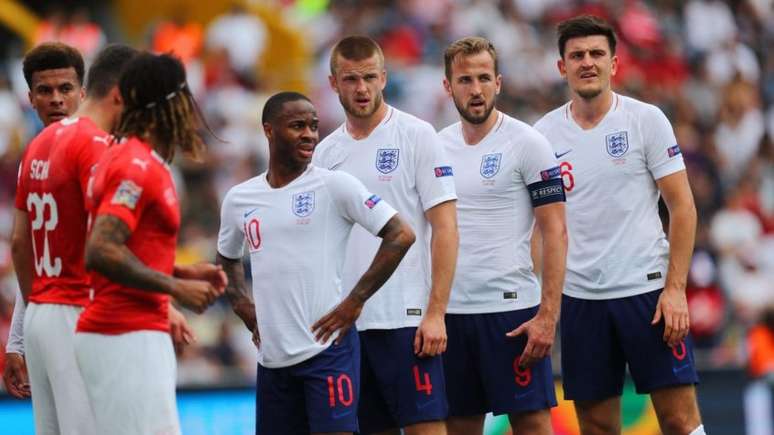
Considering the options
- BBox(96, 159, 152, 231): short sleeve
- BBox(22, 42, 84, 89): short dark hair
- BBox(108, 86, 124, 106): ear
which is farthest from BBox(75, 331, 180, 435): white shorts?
BBox(22, 42, 84, 89): short dark hair

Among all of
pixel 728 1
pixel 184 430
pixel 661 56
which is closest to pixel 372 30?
pixel 661 56

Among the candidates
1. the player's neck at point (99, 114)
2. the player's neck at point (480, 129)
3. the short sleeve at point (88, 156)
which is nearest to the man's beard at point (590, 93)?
the player's neck at point (480, 129)

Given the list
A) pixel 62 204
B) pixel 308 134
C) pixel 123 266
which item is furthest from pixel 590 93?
pixel 123 266

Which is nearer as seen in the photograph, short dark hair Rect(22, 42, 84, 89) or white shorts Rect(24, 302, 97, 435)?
white shorts Rect(24, 302, 97, 435)

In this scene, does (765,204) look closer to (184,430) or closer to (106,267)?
(184,430)

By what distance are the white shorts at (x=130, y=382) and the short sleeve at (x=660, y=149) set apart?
3641 mm

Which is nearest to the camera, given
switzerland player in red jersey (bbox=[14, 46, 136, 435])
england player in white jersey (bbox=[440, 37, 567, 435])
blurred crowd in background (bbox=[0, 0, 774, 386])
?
switzerland player in red jersey (bbox=[14, 46, 136, 435])

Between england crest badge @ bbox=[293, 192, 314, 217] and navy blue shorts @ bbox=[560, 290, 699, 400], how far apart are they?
6.63 feet

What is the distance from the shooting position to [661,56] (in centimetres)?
2269

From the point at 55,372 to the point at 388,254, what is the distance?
6.44 feet

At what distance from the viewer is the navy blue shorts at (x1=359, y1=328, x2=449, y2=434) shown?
378 inches

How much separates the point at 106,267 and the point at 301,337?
190 centimetres

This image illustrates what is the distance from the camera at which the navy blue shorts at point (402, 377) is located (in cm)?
960

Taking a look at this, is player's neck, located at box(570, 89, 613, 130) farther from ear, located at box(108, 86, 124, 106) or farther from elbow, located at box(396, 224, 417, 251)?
ear, located at box(108, 86, 124, 106)
